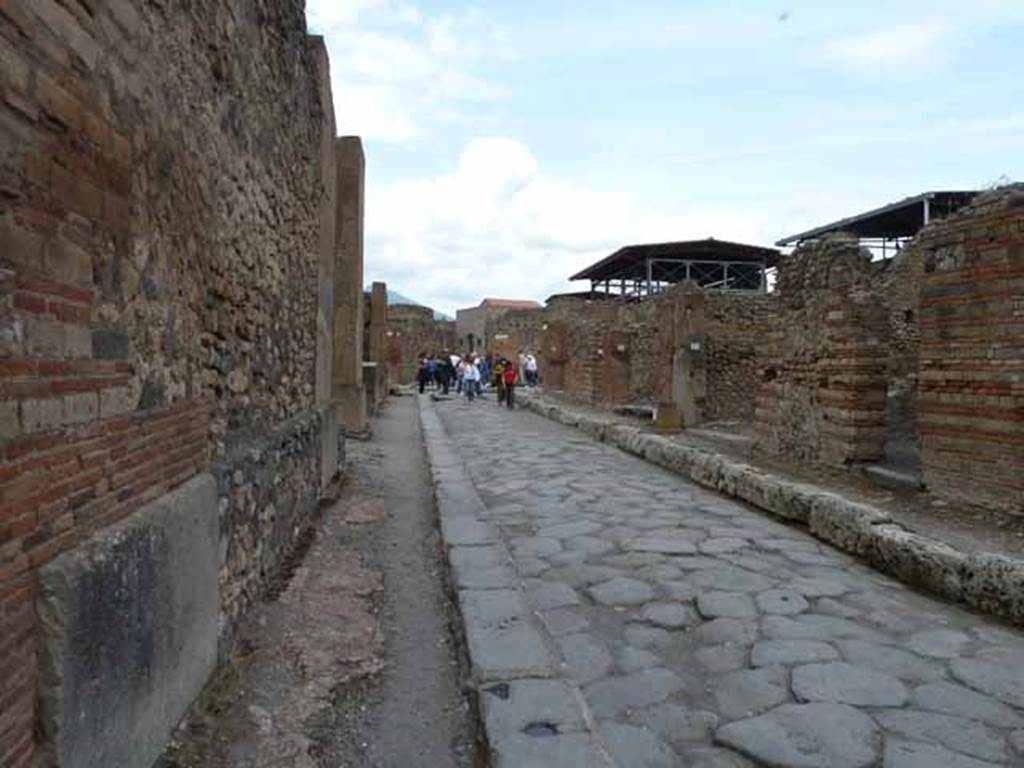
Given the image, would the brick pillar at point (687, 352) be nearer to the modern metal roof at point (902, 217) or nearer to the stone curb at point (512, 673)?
the modern metal roof at point (902, 217)

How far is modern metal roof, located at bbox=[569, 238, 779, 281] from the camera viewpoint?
88.0 ft

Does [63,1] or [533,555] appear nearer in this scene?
[63,1]

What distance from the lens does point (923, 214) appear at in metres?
17.5

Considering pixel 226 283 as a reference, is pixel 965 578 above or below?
below

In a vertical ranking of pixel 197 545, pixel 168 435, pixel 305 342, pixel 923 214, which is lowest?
pixel 197 545

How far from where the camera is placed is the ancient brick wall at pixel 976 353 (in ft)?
16.6

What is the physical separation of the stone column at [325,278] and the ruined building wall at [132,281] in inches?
69.2

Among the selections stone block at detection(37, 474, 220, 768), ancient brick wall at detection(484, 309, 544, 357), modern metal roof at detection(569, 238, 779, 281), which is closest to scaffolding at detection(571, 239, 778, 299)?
modern metal roof at detection(569, 238, 779, 281)

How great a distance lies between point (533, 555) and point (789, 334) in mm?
4628

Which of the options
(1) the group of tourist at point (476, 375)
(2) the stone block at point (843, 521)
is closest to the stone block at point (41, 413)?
(2) the stone block at point (843, 521)

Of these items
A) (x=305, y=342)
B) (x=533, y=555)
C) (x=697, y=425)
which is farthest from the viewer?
(x=697, y=425)

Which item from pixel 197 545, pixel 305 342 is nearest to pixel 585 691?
pixel 197 545

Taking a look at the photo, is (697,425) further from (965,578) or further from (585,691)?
(585,691)

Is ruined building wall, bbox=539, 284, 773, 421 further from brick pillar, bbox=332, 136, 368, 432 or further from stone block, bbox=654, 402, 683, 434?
brick pillar, bbox=332, 136, 368, 432
